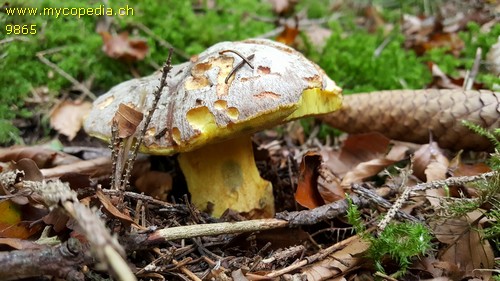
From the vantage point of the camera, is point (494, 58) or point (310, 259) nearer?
point (310, 259)

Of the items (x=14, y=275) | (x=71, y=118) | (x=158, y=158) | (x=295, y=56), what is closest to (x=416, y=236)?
(x=295, y=56)

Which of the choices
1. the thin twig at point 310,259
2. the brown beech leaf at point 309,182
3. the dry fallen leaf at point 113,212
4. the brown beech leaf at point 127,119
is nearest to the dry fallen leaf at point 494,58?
the brown beech leaf at point 309,182

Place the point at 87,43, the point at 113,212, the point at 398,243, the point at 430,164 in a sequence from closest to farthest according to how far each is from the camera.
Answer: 1. the point at 113,212
2. the point at 398,243
3. the point at 430,164
4. the point at 87,43

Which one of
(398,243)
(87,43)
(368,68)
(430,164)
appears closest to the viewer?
(398,243)

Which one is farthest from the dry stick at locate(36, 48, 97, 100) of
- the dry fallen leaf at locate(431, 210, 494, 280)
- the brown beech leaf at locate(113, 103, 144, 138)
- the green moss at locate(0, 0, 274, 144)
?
the dry fallen leaf at locate(431, 210, 494, 280)

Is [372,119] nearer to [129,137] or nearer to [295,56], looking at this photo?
[295,56]

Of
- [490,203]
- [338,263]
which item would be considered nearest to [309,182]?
[338,263]

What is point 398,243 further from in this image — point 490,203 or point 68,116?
point 68,116

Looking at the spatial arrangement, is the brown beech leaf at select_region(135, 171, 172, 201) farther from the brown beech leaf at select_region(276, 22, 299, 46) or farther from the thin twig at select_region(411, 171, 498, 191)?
the brown beech leaf at select_region(276, 22, 299, 46)
